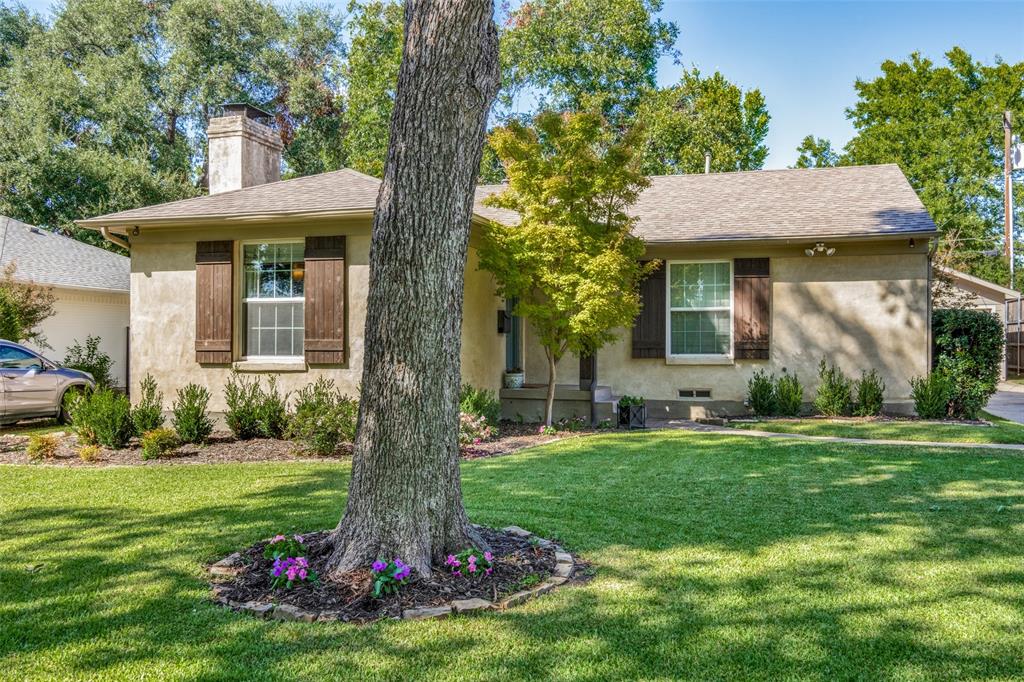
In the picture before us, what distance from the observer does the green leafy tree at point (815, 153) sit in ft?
108

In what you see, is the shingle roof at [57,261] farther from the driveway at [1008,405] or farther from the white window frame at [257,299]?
the driveway at [1008,405]

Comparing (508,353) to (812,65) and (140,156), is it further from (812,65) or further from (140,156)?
(140,156)

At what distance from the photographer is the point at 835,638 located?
121 inches

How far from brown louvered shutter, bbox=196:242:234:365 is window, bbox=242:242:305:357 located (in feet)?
0.92

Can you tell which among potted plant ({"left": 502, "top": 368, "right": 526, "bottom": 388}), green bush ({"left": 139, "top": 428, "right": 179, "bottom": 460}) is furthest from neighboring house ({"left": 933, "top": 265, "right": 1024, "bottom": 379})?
green bush ({"left": 139, "top": 428, "right": 179, "bottom": 460})

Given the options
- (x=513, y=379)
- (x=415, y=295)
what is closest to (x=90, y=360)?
(x=513, y=379)

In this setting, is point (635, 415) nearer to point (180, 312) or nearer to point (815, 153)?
point (180, 312)

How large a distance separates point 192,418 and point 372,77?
17429mm

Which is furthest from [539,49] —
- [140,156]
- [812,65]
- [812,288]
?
[812,288]

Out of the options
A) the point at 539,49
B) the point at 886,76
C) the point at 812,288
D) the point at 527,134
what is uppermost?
the point at 886,76

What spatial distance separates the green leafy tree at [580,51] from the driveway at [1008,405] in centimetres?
1391

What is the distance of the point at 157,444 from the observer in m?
8.09

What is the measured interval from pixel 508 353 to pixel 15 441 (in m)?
7.14

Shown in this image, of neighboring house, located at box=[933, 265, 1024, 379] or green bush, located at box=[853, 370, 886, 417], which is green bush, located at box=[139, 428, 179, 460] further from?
neighboring house, located at box=[933, 265, 1024, 379]
